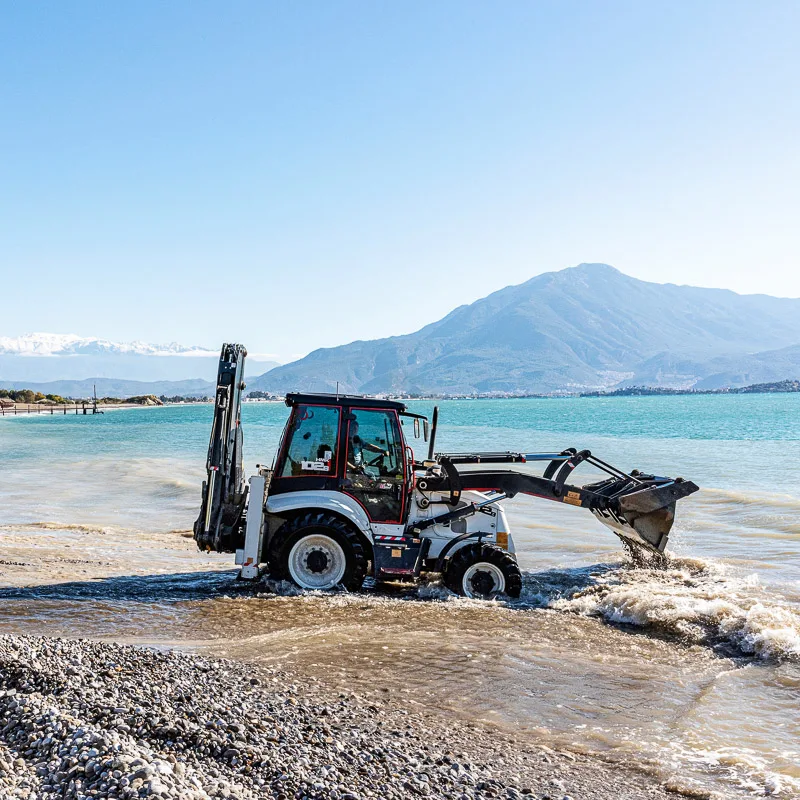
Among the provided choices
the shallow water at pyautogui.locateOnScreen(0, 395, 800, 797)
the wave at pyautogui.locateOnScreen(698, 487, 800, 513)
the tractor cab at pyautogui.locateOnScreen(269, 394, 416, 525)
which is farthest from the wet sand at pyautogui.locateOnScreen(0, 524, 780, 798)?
the wave at pyautogui.locateOnScreen(698, 487, 800, 513)

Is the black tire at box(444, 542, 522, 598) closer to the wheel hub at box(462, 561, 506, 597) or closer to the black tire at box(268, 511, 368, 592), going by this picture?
the wheel hub at box(462, 561, 506, 597)

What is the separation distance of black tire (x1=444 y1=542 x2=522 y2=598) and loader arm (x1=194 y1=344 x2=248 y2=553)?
270cm

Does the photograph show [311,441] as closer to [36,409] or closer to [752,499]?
[752,499]

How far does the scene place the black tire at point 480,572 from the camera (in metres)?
9.34

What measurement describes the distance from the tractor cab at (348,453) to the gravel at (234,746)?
3634 mm

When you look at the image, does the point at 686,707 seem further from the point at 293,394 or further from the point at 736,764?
the point at 293,394

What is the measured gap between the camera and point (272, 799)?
388 cm

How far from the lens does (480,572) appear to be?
9.41 metres

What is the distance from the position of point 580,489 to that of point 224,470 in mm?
4599

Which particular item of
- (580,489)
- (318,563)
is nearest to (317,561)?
(318,563)

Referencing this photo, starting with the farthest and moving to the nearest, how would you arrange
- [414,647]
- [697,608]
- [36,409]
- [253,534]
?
1. [36,409]
2. [253,534]
3. [697,608]
4. [414,647]

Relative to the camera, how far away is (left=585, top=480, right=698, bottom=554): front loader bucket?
9930 mm

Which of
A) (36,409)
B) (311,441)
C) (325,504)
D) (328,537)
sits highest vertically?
(311,441)

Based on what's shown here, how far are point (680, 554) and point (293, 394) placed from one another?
7.96 meters
